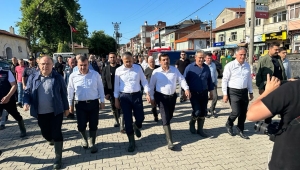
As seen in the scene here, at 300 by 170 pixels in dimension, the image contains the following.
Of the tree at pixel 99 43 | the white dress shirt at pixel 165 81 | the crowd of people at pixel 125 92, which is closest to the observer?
the crowd of people at pixel 125 92

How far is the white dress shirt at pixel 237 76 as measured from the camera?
4461mm

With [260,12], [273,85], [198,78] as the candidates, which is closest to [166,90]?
[198,78]

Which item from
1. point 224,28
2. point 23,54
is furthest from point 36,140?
point 224,28

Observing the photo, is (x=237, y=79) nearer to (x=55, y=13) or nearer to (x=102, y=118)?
(x=102, y=118)

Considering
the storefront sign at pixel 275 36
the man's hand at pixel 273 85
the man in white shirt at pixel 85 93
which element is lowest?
the man in white shirt at pixel 85 93

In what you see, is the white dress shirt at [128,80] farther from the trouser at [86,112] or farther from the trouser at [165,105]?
the trouser at [86,112]

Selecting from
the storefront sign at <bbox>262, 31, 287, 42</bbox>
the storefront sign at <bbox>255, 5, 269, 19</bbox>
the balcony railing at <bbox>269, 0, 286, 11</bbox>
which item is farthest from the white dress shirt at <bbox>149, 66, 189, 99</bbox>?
the balcony railing at <bbox>269, 0, 286, 11</bbox>

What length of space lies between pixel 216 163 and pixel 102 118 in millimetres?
3955

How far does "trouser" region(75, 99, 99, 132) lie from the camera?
13.1 feet

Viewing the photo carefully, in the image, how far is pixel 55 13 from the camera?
34438 mm

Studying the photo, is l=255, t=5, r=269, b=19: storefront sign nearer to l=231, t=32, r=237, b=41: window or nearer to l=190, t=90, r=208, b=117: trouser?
l=190, t=90, r=208, b=117: trouser

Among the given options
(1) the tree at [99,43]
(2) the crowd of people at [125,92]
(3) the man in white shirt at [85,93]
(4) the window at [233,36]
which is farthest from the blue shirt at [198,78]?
(1) the tree at [99,43]

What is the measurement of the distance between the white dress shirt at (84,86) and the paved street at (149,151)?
1.09 m

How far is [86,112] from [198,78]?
93.0 inches
